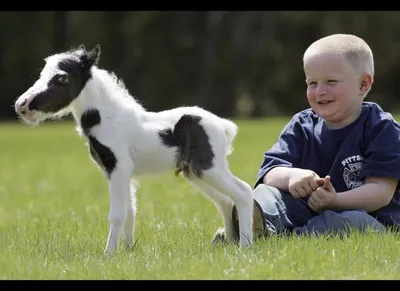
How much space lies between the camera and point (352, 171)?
536 centimetres

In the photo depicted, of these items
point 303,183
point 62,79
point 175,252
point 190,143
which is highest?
point 62,79

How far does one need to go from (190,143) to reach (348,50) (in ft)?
4.34

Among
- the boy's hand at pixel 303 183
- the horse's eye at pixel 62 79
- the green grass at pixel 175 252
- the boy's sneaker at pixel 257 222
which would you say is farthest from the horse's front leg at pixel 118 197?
the boy's hand at pixel 303 183

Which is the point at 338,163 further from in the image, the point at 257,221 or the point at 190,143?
the point at 190,143

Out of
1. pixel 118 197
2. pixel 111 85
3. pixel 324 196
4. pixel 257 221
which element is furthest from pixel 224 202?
pixel 111 85

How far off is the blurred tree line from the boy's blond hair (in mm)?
35670

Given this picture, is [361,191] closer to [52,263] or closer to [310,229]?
[310,229]

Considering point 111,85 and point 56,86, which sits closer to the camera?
point 56,86

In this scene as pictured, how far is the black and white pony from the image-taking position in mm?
4742

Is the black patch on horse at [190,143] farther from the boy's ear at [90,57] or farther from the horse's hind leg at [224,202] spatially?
the boy's ear at [90,57]

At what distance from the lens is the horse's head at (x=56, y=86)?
15.4ft

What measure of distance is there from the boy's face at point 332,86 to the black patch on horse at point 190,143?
3.05ft

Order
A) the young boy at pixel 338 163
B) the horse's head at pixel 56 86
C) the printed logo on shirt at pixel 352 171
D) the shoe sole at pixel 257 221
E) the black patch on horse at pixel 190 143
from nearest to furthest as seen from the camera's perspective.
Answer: the horse's head at pixel 56 86 < the black patch on horse at pixel 190 143 < the shoe sole at pixel 257 221 < the young boy at pixel 338 163 < the printed logo on shirt at pixel 352 171

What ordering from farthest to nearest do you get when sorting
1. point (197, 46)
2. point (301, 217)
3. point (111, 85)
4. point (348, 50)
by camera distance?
1. point (197, 46)
2. point (301, 217)
3. point (348, 50)
4. point (111, 85)
